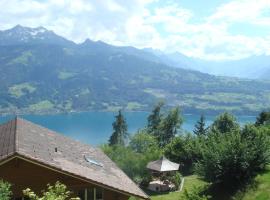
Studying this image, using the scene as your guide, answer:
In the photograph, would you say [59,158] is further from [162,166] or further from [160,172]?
[160,172]

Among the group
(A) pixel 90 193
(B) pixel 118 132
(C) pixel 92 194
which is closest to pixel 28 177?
(A) pixel 90 193

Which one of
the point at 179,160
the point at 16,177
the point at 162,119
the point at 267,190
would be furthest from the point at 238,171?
the point at 162,119

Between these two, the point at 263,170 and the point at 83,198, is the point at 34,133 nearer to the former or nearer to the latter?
the point at 83,198

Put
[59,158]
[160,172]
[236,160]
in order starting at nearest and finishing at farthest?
[59,158] → [236,160] → [160,172]

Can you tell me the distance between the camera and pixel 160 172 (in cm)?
6469

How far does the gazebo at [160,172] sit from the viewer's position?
61.6m

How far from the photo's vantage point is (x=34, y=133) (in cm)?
2956

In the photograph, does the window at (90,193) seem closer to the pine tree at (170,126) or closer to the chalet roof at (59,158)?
the chalet roof at (59,158)

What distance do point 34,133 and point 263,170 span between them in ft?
62.3

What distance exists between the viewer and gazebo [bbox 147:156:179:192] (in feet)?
202

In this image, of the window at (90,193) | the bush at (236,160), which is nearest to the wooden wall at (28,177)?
the window at (90,193)

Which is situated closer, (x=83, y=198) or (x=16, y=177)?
(x=16, y=177)

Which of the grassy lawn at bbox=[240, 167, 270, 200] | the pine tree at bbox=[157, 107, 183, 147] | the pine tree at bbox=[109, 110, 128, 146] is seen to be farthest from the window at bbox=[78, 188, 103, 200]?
the pine tree at bbox=[157, 107, 183, 147]

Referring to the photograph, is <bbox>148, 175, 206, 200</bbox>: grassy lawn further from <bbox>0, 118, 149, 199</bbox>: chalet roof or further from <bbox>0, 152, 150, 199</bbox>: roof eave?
<bbox>0, 152, 150, 199</bbox>: roof eave
